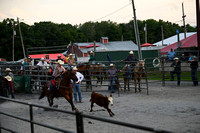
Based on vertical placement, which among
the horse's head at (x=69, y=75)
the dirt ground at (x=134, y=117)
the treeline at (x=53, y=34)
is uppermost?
the treeline at (x=53, y=34)

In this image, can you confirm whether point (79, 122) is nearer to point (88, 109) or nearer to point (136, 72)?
point (88, 109)

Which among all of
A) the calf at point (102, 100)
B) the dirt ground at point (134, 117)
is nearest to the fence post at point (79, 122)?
the dirt ground at point (134, 117)

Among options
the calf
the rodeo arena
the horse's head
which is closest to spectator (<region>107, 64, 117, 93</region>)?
the rodeo arena

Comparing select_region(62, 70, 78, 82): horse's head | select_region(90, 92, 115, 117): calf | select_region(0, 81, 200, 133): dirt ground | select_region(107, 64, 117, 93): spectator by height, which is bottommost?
select_region(0, 81, 200, 133): dirt ground

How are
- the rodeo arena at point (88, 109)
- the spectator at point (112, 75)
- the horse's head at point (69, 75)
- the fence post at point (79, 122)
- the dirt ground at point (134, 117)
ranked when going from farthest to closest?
the spectator at point (112, 75) < the horse's head at point (69, 75) < the dirt ground at point (134, 117) < the rodeo arena at point (88, 109) < the fence post at point (79, 122)

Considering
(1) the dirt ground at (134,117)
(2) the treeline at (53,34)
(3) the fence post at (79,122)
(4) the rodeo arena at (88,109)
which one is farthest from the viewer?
(2) the treeline at (53,34)

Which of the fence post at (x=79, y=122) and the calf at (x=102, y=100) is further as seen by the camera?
the calf at (x=102, y=100)

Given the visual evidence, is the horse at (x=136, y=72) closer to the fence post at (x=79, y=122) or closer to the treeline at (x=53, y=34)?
the fence post at (x=79, y=122)

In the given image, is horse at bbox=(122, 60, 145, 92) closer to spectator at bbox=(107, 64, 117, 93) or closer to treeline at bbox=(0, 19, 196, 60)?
spectator at bbox=(107, 64, 117, 93)

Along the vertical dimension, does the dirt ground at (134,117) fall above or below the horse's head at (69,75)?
below

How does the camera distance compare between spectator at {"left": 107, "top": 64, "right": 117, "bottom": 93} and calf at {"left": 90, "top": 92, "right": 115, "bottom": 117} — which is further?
spectator at {"left": 107, "top": 64, "right": 117, "bottom": 93}

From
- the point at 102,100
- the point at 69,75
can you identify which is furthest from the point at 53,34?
the point at 102,100

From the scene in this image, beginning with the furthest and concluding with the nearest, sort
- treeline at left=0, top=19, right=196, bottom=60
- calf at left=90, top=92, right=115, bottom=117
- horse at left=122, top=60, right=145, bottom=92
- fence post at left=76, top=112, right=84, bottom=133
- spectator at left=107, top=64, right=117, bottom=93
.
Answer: treeline at left=0, top=19, right=196, bottom=60, spectator at left=107, top=64, right=117, bottom=93, horse at left=122, top=60, right=145, bottom=92, calf at left=90, top=92, right=115, bottom=117, fence post at left=76, top=112, right=84, bottom=133

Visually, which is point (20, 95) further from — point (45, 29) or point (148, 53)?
point (45, 29)
